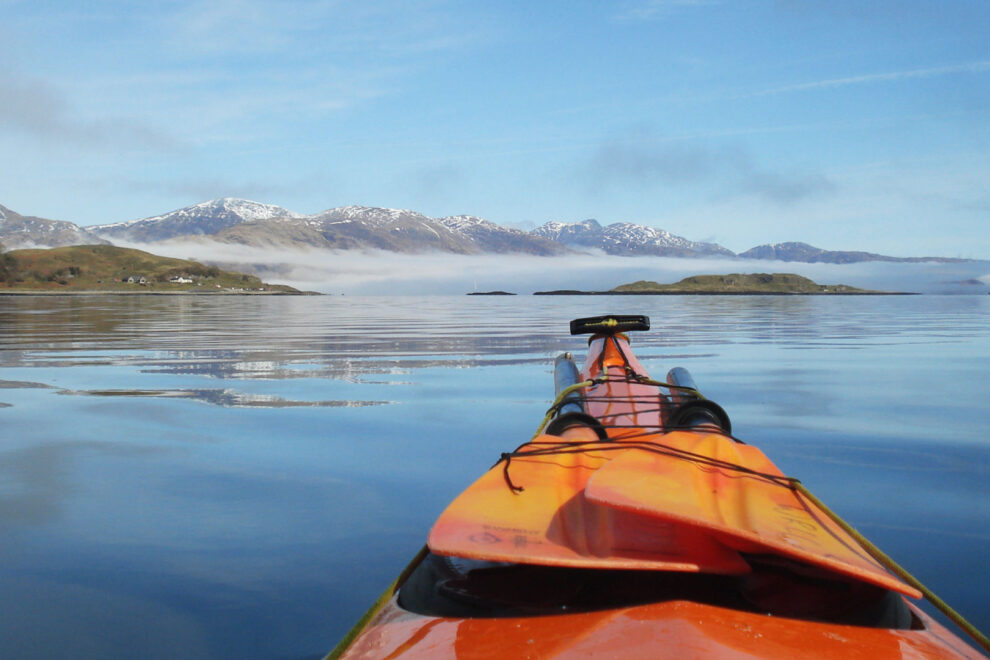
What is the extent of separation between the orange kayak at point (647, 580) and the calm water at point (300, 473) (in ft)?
3.11

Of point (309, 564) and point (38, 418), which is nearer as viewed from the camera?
point (309, 564)

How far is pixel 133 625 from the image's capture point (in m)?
3.48

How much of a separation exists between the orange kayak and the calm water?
946mm

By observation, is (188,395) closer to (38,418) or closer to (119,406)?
(119,406)

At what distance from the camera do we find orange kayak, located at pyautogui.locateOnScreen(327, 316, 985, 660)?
234cm

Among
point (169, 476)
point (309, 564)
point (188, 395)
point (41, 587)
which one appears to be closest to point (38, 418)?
point (188, 395)

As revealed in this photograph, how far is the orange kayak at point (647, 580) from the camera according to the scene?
2.34m

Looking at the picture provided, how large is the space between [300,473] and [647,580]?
13.5ft

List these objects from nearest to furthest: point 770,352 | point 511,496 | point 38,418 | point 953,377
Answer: point 511,496 < point 38,418 < point 953,377 < point 770,352

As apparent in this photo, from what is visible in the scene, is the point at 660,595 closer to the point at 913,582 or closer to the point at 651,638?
the point at 651,638

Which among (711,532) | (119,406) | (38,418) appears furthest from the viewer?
(119,406)

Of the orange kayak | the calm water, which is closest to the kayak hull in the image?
the orange kayak

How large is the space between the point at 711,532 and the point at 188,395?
9.22 m

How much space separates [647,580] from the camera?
9.22 feet
